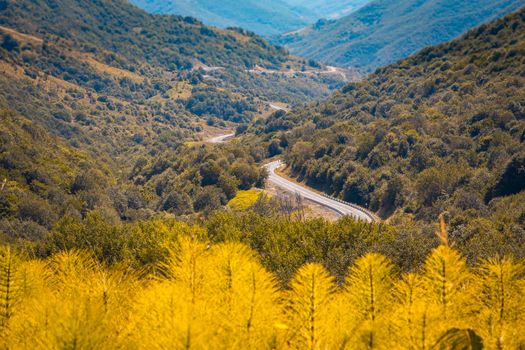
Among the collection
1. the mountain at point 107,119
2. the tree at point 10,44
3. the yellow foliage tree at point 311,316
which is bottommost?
the mountain at point 107,119

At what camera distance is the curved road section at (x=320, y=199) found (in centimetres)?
5094

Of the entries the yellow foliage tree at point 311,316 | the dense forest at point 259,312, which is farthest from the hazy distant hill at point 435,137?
the yellow foliage tree at point 311,316

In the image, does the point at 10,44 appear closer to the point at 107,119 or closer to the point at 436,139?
the point at 107,119

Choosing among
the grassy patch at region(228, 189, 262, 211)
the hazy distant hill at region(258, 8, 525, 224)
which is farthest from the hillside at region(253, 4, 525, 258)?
the grassy patch at region(228, 189, 262, 211)

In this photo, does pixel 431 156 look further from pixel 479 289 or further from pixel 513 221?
pixel 479 289

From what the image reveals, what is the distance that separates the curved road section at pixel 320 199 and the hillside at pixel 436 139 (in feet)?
5.63

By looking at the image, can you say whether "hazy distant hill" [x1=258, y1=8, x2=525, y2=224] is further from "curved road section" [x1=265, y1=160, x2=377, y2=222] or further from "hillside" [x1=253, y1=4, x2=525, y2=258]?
"curved road section" [x1=265, y1=160, x2=377, y2=222]

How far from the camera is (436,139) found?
181 ft

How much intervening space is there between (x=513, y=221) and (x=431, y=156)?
22918 mm

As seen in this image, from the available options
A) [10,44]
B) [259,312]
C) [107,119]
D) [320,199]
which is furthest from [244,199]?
[10,44]

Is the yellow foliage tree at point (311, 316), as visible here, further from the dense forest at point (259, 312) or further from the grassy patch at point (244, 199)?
the grassy patch at point (244, 199)

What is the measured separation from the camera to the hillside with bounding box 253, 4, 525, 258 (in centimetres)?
4116

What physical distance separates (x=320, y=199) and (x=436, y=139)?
1381 centimetres

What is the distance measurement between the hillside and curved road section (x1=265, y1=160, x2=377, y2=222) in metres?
1.71
